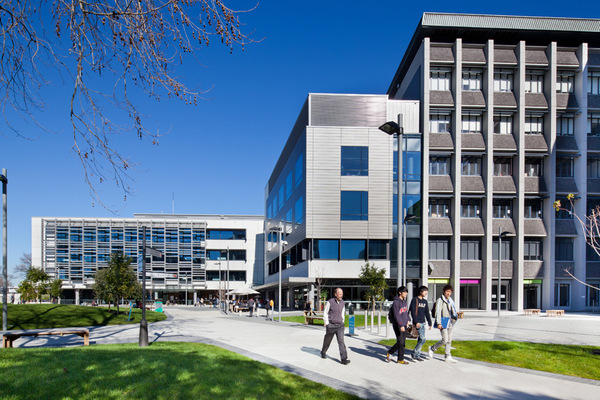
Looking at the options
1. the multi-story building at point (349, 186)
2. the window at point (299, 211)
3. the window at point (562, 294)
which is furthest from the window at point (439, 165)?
the window at point (562, 294)

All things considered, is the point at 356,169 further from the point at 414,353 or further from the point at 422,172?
the point at 414,353

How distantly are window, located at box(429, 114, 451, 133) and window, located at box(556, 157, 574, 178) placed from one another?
10.5 metres

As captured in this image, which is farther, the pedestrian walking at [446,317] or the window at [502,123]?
the window at [502,123]

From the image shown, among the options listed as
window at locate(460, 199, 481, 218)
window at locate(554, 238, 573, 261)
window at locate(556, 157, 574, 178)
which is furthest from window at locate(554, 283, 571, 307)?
window at locate(556, 157, 574, 178)

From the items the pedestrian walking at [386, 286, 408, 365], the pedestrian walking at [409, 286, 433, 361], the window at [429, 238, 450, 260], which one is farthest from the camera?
the window at [429, 238, 450, 260]

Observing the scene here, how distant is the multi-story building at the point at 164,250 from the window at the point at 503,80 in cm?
5395

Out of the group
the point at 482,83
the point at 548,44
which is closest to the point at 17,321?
the point at 482,83

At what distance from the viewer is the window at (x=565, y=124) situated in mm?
44250

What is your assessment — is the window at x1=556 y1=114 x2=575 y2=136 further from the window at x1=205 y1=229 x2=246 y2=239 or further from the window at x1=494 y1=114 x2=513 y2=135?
the window at x1=205 y1=229 x2=246 y2=239

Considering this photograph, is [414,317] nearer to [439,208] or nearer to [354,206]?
[354,206]

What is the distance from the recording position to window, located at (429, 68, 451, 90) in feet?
146

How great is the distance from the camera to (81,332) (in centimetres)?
1425

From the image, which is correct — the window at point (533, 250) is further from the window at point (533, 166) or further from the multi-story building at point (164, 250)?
the multi-story building at point (164, 250)

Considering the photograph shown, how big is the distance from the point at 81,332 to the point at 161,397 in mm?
8398
